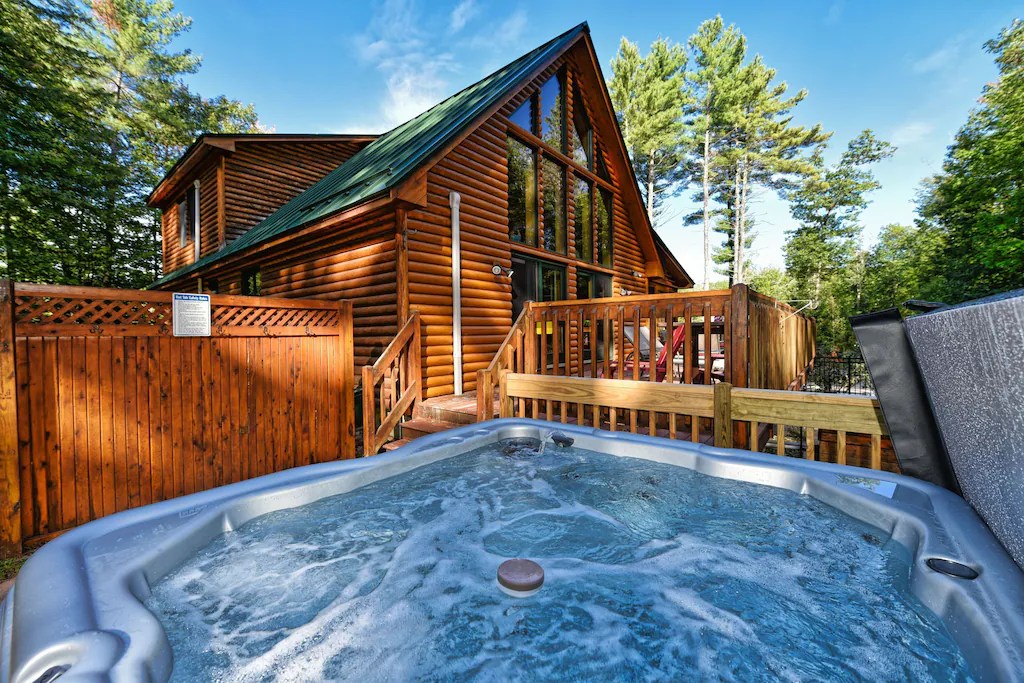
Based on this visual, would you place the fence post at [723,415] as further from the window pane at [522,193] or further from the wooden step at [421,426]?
the window pane at [522,193]

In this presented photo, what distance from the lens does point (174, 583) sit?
142 cm

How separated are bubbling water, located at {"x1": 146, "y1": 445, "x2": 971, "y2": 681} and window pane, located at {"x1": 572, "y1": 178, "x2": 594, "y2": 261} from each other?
649 cm

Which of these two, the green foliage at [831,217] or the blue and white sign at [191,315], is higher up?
the green foliage at [831,217]

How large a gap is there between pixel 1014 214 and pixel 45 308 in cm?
1874

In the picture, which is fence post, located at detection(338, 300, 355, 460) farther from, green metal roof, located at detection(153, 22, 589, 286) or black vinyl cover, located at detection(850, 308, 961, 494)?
black vinyl cover, located at detection(850, 308, 961, 494)

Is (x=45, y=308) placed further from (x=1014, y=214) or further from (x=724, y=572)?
(x=1014, y=214)

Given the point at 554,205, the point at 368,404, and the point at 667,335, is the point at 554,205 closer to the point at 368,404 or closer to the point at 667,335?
the point at 667,335

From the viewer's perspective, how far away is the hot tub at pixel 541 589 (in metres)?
1.10

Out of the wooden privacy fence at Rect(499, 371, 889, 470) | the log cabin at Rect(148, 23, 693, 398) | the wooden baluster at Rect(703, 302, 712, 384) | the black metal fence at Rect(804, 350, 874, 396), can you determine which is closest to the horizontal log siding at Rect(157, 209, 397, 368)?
the log cabin at Rect(148, 23, 693, 398)

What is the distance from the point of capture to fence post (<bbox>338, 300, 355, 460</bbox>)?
402 centimetres

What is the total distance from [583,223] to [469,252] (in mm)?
3470

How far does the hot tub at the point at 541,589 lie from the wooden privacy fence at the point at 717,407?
13.8 inches

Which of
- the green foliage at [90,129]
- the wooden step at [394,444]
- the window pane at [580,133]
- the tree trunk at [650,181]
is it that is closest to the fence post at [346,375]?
the wooden step at [394,444]

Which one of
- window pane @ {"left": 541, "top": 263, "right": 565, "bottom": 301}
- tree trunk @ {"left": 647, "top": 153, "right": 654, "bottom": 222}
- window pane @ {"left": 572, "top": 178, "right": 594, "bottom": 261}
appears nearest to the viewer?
window pane @ {"left": 541, "top": 263, "right": 565, "bottom": 301}
